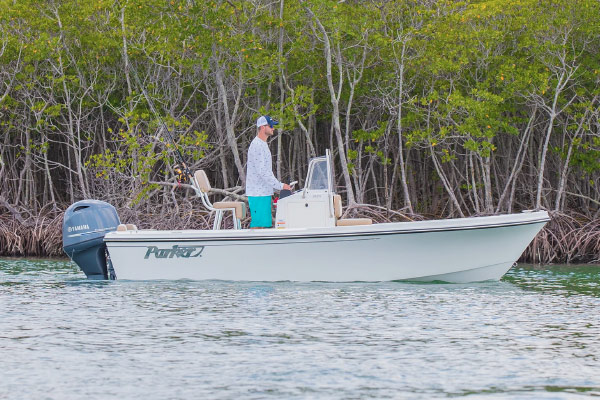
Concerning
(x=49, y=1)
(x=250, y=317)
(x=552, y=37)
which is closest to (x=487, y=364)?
(x=250, y=317)

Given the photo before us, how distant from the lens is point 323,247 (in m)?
12.0

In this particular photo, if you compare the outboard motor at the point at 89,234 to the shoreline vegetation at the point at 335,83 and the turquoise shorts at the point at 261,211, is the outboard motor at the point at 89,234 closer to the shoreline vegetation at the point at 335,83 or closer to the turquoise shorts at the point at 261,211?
the turquoise shorts at the point at 261,211

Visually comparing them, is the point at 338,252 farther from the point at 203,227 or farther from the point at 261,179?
the point at 203,227

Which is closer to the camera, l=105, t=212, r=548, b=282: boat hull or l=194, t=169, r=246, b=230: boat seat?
l=105, t=212, r=548, b=282: boat hull

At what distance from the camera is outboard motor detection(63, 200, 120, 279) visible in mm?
12742

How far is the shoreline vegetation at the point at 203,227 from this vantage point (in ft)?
57.0

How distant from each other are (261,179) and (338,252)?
1.15m

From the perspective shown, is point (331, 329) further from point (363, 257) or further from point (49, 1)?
point (49, 1)

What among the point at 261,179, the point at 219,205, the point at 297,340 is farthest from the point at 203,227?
the point at 297,340

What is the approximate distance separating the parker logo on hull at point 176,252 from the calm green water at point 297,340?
1.10ft

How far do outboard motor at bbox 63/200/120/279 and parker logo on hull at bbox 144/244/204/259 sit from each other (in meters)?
0.70

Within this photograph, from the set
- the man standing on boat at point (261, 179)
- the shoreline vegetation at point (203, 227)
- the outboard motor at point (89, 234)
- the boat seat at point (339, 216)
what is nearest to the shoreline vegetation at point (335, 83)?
the shoreline vegetation at point (203, 227)

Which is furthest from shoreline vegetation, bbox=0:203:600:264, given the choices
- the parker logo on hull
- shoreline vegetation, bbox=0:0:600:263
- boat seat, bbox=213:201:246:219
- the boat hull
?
the parker logo on hull

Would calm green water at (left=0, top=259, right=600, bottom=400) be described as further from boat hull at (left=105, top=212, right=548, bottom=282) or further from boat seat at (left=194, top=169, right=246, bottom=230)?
boat seat at (left=194, top=169, right=246, bottom=230)
